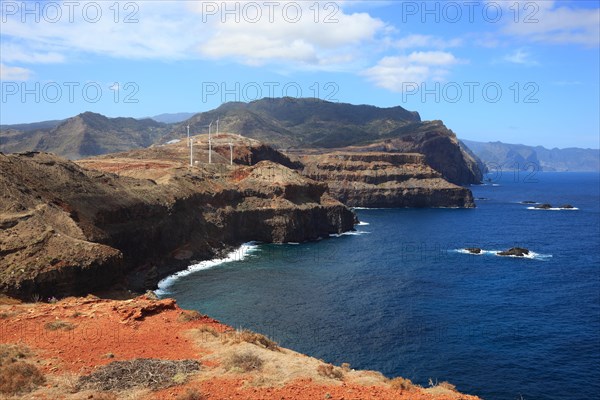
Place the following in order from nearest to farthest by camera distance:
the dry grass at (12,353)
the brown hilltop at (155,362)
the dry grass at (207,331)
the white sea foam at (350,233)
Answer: the brown hilltop at (155,362), the dry grass at (12,353), the dry grass at (207,331), the white sea foam at (350,233)

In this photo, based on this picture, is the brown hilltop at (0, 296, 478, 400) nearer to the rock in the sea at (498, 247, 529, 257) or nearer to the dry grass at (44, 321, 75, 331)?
the dry grass at (44, 321, 75, 331)

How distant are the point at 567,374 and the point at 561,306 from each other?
825 inches

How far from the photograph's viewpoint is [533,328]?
5128cm

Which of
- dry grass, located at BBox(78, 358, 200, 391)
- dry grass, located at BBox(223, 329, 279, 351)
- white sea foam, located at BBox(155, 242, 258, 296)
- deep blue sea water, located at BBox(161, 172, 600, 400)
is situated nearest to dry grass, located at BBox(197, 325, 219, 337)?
dry grass, located at BBox(223, 329, 279, 351)

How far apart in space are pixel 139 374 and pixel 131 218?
49.0m

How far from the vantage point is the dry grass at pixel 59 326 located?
2888cm

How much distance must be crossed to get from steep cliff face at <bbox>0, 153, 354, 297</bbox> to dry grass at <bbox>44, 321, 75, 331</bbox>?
1141 centimetres

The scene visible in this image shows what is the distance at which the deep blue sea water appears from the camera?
41188 millimetres

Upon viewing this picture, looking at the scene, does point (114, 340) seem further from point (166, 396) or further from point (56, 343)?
point (166, 396)

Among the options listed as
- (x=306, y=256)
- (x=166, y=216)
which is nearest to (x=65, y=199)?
(x=166, y=216)

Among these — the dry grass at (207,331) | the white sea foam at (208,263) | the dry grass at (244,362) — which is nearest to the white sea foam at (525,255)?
the white sea foam at (208,263)

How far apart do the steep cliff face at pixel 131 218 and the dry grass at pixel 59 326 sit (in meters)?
11.4

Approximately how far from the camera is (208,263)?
79438mm

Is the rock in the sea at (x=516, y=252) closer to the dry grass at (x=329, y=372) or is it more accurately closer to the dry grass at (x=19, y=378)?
the dry grass at (x=329, y=372)
